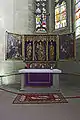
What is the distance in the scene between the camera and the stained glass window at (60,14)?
1368 cm

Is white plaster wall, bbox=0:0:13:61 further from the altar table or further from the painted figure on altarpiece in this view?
the altar table

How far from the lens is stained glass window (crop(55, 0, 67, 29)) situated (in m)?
13.7

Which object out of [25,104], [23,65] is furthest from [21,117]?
[23,65]

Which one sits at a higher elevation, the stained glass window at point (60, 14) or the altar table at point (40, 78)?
the stained glass window at point (60, 14)

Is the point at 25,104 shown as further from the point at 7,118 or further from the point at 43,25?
the point at 43,25

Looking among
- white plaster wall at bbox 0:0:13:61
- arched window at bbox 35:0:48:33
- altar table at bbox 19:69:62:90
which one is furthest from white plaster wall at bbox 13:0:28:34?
altar table at bbox 19:69:62:90

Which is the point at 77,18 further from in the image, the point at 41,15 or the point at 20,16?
the point at 20,16

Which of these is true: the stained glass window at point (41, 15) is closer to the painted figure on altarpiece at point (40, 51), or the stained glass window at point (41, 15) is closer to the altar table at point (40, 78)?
the painted figure on altarpiece at point (40, 51)

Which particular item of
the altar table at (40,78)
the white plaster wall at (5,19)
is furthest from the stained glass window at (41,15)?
the altar table at (40,78)

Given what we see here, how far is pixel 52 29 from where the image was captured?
1461 centimetres

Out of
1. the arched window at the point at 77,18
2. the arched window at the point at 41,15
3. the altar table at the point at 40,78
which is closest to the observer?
the altar table at the point at 40,78

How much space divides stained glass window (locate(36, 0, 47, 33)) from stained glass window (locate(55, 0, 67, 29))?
34.4 inches

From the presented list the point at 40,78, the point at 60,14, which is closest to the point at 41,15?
the point at 60,14

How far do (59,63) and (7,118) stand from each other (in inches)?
341
